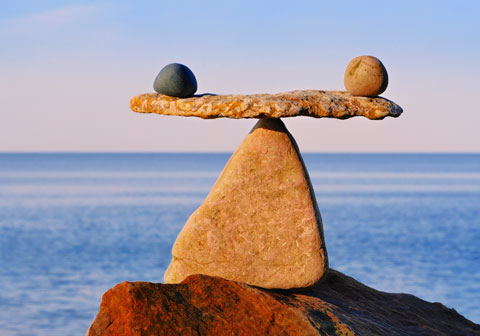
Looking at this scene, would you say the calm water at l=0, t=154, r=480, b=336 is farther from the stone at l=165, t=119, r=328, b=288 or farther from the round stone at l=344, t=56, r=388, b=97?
the round stone at l=344, t=56, r=388, b=97

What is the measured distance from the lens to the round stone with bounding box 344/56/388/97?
6.53 m

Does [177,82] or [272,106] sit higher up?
[177,82]

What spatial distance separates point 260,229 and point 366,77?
1822 millimetres

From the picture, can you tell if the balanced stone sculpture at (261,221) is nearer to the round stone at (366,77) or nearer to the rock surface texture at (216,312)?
the round stone at (366,77)

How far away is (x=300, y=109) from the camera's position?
6.08m

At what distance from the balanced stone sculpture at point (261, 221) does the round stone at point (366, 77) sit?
0.12 metres

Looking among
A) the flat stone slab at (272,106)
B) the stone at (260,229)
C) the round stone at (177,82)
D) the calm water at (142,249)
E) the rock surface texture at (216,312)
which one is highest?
the round stone at (177,82)

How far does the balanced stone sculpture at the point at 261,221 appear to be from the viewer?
21.1ft

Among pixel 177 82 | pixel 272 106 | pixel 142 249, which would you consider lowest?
pixel 142 249

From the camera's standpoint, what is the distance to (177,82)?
252 inches

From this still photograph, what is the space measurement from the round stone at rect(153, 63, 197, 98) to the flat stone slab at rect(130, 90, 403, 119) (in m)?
0.07

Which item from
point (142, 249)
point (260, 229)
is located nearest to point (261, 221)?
point (260, 229)

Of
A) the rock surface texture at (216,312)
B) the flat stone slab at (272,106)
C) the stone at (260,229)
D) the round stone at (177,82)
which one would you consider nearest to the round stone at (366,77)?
the flat stone slab at (272,106)

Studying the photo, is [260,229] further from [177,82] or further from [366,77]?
[366,77]
